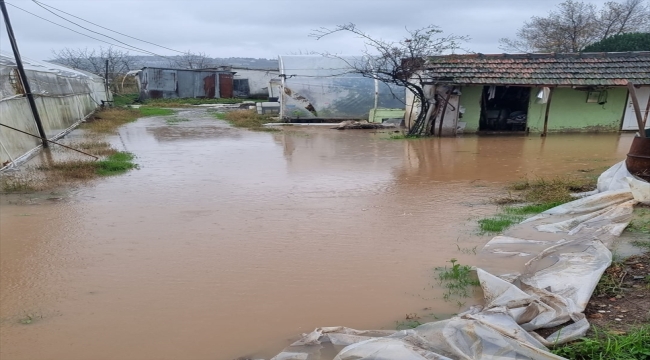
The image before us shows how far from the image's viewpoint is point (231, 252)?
17.3 feet

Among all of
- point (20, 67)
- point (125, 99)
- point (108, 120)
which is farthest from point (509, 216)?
point (125, 99)

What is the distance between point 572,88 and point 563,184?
1002 cm

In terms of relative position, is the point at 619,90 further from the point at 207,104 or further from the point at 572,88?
the point at 207,104

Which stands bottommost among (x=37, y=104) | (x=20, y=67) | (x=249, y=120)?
(x=249, y=120)

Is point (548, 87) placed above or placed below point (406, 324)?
above

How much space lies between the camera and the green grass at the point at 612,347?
2.69m

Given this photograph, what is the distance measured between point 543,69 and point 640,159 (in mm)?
10045

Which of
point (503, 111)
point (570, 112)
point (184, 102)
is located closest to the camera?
point (570, 112)

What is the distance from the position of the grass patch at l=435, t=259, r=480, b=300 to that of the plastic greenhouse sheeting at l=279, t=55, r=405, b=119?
51.7 ft

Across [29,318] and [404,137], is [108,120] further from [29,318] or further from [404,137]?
[29,318]

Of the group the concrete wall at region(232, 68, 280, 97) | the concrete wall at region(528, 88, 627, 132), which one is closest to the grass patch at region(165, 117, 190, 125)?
the concrete wall at region(528, 88, 627, 132)

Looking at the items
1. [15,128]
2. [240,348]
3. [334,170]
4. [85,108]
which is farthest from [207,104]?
[240,348]

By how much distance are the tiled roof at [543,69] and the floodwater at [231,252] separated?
5112 millimetres

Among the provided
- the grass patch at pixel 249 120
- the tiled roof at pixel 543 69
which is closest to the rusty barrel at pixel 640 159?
the tiled roof at pixel 543 69
